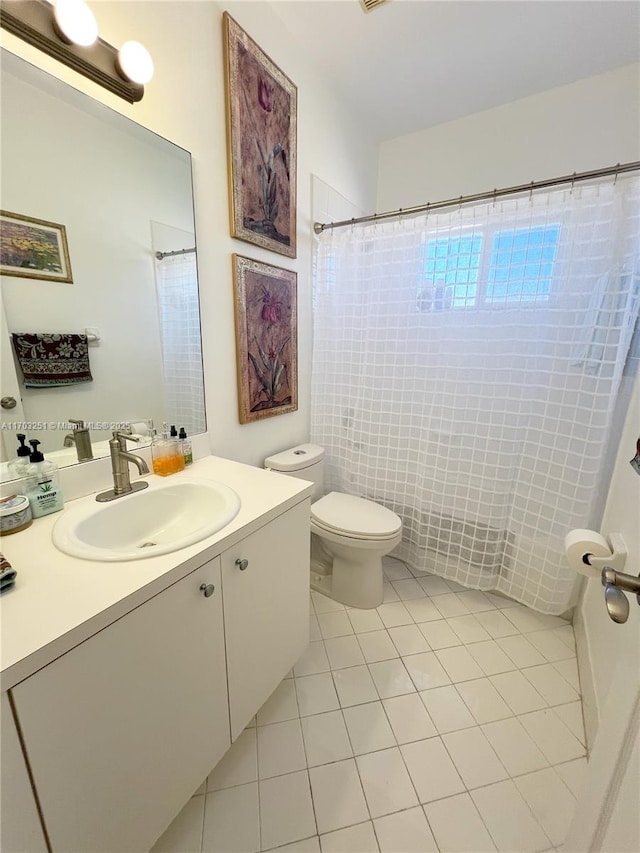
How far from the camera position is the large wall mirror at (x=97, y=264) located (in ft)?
2.70

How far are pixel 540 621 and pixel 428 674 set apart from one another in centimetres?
68

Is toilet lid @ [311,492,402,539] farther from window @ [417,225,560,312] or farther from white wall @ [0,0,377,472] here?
window @ [417,225,560,312]

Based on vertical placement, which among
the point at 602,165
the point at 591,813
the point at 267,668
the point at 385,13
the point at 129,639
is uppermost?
the point at 385,13

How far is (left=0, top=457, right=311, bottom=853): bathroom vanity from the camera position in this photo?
0.53 metres

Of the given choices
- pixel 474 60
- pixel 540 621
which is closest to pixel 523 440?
pixel 540 621

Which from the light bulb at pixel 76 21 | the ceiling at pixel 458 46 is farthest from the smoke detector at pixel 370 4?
the light bulb at pixel 76 21

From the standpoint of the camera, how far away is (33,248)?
849 millimetres

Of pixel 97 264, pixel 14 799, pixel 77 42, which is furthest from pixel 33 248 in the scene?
pixel 14 799

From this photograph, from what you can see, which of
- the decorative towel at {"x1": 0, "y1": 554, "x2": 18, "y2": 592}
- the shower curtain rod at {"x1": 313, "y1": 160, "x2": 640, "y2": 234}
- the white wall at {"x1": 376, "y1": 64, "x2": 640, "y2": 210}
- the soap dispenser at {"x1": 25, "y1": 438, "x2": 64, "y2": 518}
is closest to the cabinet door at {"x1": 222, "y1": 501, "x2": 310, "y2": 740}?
the decorative towel at {"x1": 0, "y1": 554, "x2": 18, "y2": 592}

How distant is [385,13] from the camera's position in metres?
1.32

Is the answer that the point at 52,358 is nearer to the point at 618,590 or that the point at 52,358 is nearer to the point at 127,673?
the point at 127,673

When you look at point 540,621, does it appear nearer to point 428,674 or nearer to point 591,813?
point 428,674

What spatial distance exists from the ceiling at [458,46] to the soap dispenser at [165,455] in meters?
1.72

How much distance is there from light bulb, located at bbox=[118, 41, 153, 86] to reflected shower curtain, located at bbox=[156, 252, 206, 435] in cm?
44
